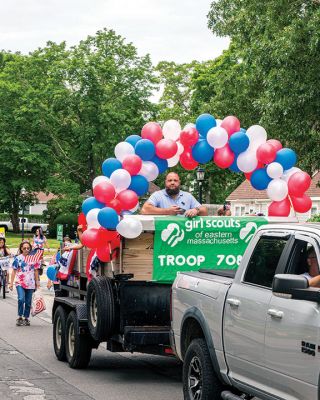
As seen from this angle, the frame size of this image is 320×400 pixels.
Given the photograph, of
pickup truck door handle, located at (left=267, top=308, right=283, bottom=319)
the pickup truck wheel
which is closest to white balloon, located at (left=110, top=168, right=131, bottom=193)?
the pickup truck wheel

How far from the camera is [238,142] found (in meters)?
12.0

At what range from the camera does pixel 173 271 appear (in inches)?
410

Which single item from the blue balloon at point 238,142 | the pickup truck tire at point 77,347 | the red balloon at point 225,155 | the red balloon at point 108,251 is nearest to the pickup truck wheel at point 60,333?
the pickup truck tire at point 77,347

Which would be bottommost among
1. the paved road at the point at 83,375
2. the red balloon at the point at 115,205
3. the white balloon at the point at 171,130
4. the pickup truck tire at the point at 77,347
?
the paved road at the point at 83,375

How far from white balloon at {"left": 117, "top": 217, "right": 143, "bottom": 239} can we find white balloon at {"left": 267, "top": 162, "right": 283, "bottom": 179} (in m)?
2.58

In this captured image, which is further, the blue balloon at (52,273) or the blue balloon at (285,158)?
the blue balloon at (52,273)

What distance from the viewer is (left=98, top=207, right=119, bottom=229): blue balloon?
33.9ft

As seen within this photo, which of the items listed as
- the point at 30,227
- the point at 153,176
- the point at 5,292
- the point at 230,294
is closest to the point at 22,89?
the point at 30,227

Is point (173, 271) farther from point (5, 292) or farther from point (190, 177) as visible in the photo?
point (190, 177)

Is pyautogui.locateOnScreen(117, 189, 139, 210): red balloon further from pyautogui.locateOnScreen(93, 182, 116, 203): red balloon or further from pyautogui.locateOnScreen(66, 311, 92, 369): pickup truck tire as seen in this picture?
pyautogui.locateOnScreen(66, 311, 92, 369): pickup truck tire

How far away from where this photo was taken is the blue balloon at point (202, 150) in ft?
40.0

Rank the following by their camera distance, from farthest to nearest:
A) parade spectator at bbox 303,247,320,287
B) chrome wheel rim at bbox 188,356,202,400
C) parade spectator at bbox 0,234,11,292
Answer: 1. parade spectator at bbox 0,234,11,292
2. chrome wheel rim at bbox 188,356,202,400
3. parade spectator at bbox 303,247,320,287

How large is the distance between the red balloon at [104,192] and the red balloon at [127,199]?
123 mm

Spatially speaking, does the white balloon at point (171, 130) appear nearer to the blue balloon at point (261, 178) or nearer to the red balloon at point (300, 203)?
the blue balloon at point (261, 178)
